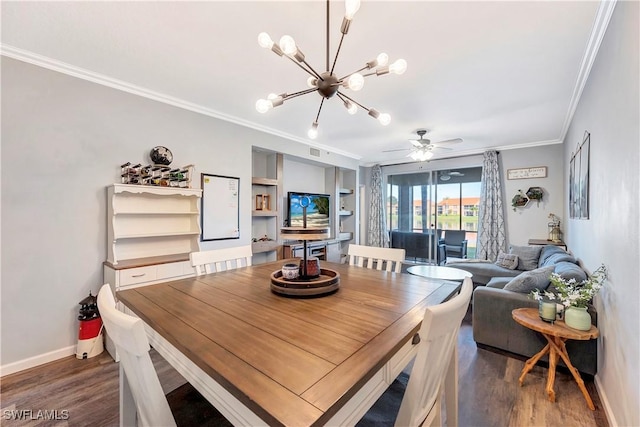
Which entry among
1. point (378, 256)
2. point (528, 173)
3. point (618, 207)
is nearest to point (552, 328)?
point (618, 207)

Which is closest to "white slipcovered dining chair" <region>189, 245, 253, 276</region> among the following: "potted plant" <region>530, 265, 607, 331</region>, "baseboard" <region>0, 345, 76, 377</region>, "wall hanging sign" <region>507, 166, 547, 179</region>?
"baseboard" <region>0, 345, 76, 377</region>

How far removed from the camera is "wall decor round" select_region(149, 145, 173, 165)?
9.53 feet

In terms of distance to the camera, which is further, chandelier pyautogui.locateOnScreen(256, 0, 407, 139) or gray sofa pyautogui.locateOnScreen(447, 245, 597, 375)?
gray sofa pyautogui.locateOnScreen(447, 245, 597, 375)

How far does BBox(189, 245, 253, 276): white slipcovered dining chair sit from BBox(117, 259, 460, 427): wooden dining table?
31cm

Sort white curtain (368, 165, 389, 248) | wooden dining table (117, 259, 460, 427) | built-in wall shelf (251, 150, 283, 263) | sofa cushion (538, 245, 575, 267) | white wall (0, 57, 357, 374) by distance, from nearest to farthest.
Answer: wooden dining table (117, 259, 460, 427), white wall (0, 57, 357, 374), sofa cushion (538, 245, 575, 267), built-in wall shelf (251, 150, 283, 263), white curtain (368, 165, 389, 248)

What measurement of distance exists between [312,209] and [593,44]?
4186 millimetres

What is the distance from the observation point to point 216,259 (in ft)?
6.68

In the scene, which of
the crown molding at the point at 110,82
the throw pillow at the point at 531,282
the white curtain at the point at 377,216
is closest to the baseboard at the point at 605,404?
the throw pillow at the point at 531,282

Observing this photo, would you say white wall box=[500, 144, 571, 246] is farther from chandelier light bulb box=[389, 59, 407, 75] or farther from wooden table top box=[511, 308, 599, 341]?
chandelier light bulb box=[389, 59, 407, 75]

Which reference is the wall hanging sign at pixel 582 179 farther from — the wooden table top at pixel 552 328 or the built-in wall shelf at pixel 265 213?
the built-in wall shelf at pixel 265 213

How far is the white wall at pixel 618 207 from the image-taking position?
4.46 feet

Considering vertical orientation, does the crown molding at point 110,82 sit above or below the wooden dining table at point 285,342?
above

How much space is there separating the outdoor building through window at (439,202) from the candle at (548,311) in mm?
4002

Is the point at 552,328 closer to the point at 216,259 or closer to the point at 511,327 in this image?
the point at 511,327
